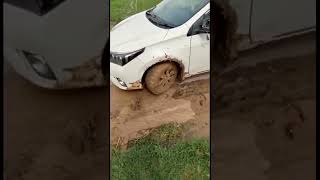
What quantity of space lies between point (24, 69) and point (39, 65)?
11 cm

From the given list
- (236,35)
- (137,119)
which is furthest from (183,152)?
(236,35)

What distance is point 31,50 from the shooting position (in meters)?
3.57

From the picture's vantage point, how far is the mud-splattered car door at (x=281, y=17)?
3.73 meters

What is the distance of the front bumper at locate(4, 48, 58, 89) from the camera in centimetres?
354

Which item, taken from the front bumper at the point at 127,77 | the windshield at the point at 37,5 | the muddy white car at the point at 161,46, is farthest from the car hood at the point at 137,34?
the windshield at the point at 37,5

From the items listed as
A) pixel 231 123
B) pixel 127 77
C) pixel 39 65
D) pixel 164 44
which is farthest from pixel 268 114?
pixel 39 65

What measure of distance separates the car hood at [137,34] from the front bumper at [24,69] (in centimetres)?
89

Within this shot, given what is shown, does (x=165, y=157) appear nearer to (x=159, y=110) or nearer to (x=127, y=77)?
(x=159, y=110)

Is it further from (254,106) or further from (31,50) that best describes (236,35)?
(31,50)

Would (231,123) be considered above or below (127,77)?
below

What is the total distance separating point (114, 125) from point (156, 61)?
2.25ft

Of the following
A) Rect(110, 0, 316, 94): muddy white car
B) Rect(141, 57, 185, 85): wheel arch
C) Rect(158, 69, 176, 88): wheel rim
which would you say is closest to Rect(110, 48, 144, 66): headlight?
Rect(110, 0, 316, 94): muddy white car

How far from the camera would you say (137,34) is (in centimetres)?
450

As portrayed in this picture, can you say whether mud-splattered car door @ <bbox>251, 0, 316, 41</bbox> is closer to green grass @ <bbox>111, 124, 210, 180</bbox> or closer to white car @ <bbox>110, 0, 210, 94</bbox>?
white car @ <bbox>110, 0, 210, 94</bbox>
